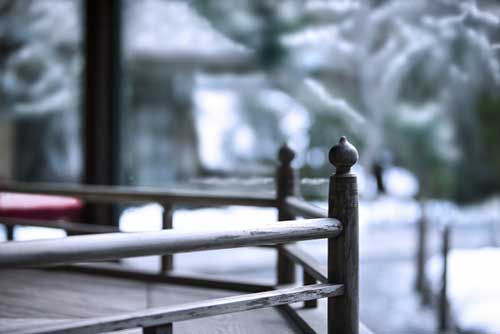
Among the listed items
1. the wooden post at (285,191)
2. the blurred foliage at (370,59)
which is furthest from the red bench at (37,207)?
the blurred foliage at (370,59)

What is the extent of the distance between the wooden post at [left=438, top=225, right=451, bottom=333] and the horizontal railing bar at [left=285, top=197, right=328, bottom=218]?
1.91m

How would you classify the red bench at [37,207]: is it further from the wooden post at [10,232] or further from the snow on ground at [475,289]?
the snow on ground at [475,289]

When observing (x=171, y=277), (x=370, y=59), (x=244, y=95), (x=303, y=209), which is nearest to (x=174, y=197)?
(x=171, y=277)

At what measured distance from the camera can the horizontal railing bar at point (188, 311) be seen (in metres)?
0.87

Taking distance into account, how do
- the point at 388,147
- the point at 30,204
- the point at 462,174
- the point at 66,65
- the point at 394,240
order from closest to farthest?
the point at 30,204, the point at 66,65, the point at 388,147, the point at 462,174, the point at 394,240

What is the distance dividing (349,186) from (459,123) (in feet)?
13.0

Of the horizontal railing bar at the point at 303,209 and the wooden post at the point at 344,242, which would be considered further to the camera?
the horizontal railing bar at the point at 303,209

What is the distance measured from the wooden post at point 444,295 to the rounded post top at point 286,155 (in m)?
1.90

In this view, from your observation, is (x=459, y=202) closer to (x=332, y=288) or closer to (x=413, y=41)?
(x=413, y=41)

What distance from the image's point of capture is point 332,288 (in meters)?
1.15

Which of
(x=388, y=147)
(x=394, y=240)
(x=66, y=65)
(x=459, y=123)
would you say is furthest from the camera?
(x=394, y=240)

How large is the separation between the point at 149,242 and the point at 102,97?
2089 millimetres

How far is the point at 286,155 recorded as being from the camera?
5.74 ft

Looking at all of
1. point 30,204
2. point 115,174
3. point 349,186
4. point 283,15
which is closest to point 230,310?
point 349,186
